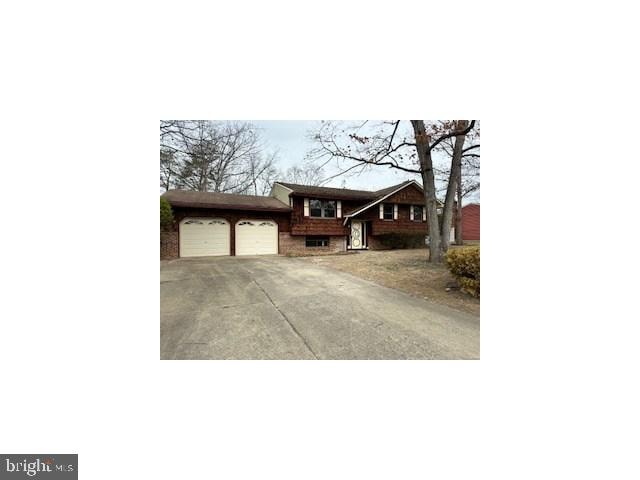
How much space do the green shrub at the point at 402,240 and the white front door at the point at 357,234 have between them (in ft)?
3.24

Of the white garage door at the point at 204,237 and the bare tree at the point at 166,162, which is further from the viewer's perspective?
the white garage door at the point at 204,237

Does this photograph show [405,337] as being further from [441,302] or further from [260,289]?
[260,289]

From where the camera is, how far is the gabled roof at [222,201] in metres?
8.77

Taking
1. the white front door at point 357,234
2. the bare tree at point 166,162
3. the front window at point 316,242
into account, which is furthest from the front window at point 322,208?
the bare tree at point 166,162

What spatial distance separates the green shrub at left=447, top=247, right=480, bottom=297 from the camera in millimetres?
3654

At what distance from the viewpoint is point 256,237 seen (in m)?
10.9

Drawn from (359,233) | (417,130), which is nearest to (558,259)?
(417,130)

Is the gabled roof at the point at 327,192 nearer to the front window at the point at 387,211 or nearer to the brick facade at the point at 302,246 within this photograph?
the front window at the point at 387,211

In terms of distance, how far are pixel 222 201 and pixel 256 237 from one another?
7.29 feet

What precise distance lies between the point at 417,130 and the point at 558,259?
4.57m

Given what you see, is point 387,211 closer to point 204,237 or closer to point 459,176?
point 459,176

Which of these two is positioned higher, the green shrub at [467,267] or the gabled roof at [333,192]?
the gabled roof at [333,192]

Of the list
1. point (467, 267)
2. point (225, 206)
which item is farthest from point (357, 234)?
point (467, 267)

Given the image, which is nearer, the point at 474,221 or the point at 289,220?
the point at 474,221
